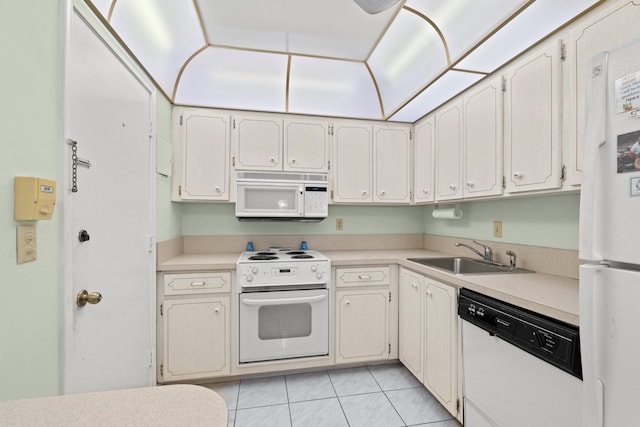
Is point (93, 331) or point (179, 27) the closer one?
point (93, 331)

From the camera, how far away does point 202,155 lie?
2430 millimetres

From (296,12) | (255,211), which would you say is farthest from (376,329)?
(296,12)

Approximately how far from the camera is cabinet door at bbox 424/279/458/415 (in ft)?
5.47

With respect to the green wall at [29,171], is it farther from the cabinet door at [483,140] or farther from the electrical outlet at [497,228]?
the electrical outlet at [497,228]

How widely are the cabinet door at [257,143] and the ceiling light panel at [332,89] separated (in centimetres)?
31

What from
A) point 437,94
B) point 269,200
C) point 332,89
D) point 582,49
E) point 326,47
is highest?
point 326,47

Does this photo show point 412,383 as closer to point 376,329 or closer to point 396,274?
point 376,329

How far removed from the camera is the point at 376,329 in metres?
2.38

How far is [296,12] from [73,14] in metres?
1.29

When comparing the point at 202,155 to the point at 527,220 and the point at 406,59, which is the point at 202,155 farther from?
the point at 527,220

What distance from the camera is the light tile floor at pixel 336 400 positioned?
178 cm

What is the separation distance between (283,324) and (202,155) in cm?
158

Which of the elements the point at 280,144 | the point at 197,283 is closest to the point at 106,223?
the point at 197,283

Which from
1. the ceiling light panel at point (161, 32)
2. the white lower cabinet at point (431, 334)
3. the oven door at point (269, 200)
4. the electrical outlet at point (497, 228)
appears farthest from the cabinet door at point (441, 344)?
the ceiling light panel at point (161, 32)
